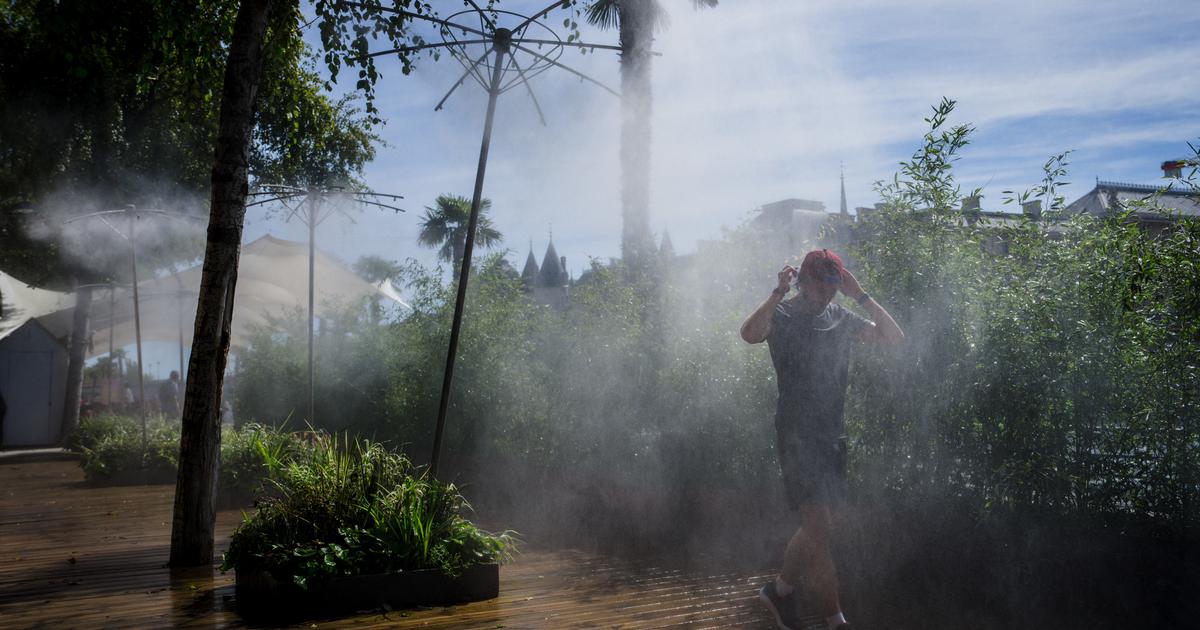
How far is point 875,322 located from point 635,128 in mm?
6946

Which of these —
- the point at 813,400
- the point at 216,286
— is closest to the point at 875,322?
the point at 813,400

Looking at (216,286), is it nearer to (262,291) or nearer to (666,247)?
(666,247)

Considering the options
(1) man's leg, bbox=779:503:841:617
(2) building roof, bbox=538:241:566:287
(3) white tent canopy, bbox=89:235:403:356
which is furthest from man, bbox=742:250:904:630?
(2) building roof, bbox=538:241:566:287

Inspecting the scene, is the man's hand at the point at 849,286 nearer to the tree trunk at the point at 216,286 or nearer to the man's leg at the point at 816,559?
the man's leg at the point at 816,559

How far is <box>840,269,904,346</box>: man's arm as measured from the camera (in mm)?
3680

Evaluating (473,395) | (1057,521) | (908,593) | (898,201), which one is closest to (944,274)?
(898,201)

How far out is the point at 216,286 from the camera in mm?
4996

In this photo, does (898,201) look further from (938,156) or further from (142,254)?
(142,254)

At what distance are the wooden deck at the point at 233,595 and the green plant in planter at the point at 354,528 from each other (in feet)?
0.81

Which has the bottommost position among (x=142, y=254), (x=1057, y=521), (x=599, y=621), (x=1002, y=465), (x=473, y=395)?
(x=599, y=621)

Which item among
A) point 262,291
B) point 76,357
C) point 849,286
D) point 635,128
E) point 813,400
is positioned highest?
point 635,128

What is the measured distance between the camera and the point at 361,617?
157 inches

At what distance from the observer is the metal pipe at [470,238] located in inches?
192

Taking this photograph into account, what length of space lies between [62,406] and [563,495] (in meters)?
15.4
